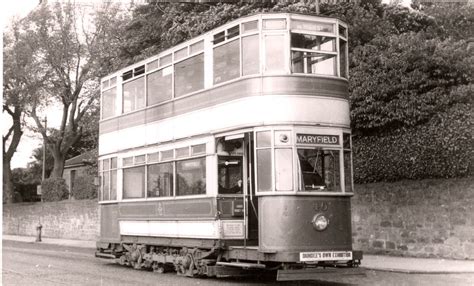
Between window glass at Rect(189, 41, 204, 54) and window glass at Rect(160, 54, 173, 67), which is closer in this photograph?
window glass at Rect(189, 41, 204, 54)

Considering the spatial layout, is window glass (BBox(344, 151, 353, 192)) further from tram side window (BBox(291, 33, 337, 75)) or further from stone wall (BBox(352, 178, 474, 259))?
stone wall (BBox(352, 178, 474, 259))

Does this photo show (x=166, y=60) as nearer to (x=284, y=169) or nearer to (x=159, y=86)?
(x=159, y=86)

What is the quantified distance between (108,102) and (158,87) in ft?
9.85

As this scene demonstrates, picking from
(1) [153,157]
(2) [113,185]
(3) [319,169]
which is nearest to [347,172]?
(3) [319,169]

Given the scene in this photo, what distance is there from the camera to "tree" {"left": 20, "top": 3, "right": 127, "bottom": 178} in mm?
33469

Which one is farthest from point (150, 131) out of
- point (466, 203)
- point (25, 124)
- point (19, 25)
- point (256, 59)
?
point (25, 124)

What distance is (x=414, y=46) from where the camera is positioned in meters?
16.5

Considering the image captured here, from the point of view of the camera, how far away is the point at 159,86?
554 inches

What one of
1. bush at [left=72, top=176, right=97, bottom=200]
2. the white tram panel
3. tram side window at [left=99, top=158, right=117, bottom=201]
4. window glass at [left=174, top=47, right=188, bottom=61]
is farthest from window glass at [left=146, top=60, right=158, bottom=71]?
bush at [left=72, top=176, right=97, bottom=200]

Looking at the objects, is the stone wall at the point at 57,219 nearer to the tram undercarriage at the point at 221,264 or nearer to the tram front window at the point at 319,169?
the tram undercarriage at the point at 221,264

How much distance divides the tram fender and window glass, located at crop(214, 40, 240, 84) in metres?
3.88

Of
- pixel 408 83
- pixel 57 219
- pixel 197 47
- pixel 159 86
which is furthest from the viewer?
pixel 57 219

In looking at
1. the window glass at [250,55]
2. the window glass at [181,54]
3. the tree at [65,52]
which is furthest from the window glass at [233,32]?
the tree at [65,52]

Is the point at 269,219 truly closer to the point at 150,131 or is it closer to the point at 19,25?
the point at 150,131
